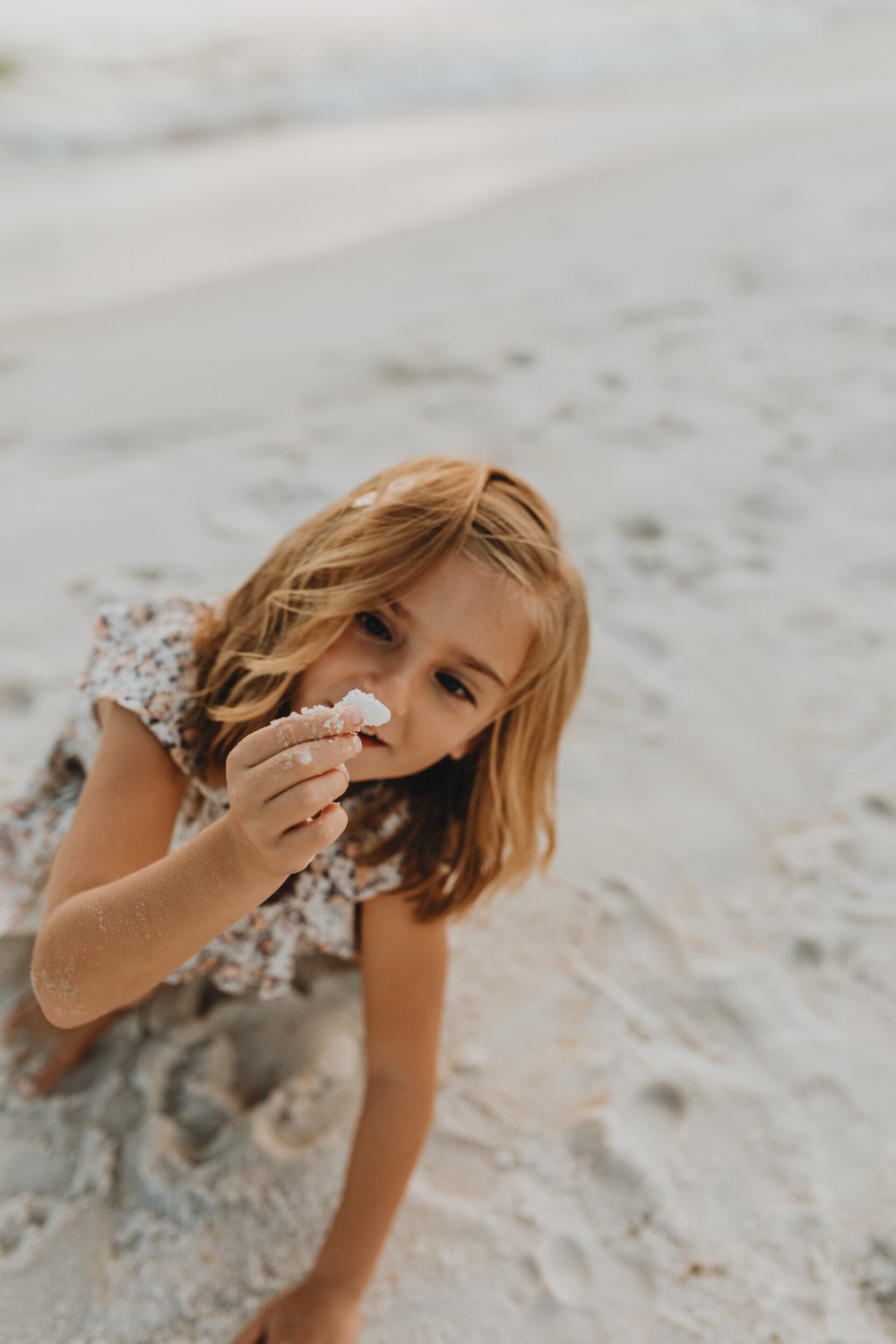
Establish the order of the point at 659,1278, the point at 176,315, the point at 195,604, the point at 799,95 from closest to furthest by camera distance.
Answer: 1. the point at 659,1278
2. the point at 195,604
3. the point at 176,315
4. the point at 799,95

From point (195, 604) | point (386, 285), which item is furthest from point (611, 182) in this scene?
point (195, 604)

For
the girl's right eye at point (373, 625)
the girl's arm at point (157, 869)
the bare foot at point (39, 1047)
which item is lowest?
the bare foot at point (39, 1047)

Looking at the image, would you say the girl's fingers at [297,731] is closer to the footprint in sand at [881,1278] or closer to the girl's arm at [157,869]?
the girl's arm at [157,869]

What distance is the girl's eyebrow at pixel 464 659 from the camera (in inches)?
59.4

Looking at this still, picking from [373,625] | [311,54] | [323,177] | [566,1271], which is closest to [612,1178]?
[566,1271]

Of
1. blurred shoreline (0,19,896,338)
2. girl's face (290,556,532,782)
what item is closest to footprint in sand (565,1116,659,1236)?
girl's face (290,556,532,782)

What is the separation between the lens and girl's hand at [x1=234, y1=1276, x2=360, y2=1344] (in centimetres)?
162

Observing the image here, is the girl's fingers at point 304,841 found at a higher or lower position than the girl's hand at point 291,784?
lower

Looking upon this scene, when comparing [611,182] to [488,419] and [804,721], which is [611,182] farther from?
[804,721]

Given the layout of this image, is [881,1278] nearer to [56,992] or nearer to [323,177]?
[56,992]

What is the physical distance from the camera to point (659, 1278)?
5.72 feet

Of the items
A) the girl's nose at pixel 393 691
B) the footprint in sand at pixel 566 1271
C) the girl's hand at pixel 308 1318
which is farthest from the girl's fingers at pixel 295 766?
the footprint in sand at pixel 566 1271

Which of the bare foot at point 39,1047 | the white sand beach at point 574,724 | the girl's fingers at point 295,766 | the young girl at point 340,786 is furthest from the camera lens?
the bare foot at point 39,1047

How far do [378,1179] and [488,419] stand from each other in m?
2.33
